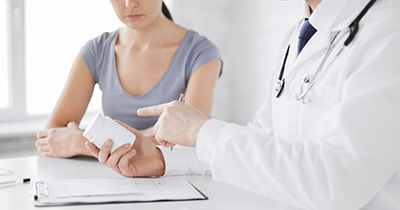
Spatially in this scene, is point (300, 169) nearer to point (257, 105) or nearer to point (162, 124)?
point (162, 124)

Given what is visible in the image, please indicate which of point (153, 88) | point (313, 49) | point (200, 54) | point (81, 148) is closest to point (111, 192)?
point (81, 148)

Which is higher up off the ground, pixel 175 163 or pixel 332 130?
pixel 332 130

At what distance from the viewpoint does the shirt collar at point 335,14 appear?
2.25 ft

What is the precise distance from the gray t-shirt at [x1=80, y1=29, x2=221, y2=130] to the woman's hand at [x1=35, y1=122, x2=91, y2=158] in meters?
0.30

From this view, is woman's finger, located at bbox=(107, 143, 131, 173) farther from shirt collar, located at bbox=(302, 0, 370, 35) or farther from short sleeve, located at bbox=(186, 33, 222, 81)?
short sleeve, located at bbox=(186, 33, 222, 81)

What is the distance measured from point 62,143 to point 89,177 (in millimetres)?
291

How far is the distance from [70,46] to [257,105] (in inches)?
60.1

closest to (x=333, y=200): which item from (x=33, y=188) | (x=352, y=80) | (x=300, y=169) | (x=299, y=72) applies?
(x=300, y=169)

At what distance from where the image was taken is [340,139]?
1.90 feet

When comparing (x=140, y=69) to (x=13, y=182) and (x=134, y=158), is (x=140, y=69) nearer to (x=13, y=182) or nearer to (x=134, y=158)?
(x=134, y=158)

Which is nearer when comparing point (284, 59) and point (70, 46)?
point (284, 59)

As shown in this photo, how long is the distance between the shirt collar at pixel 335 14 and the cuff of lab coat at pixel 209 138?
1.01 ft

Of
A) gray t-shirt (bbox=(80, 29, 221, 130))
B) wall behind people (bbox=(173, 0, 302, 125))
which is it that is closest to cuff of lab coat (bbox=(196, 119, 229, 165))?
gray t-shirt (bbox=(80, 29, 221, 130))

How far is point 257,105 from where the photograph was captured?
9.18 ft
